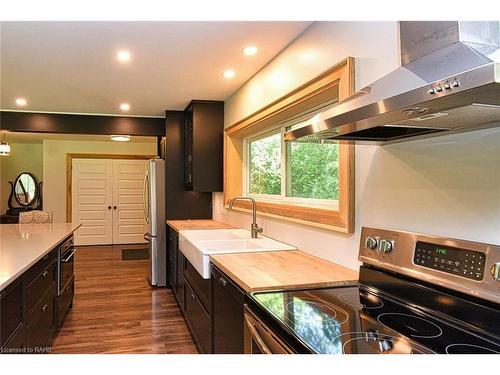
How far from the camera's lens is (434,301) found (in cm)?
129

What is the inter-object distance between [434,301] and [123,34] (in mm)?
2300

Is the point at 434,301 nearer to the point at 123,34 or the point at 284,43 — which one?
the point at 284,43

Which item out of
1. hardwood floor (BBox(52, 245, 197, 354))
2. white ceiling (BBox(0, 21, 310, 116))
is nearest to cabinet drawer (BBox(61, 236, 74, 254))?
hardwood floor (BBox(52, 245, 197, 354))

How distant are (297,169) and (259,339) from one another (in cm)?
180

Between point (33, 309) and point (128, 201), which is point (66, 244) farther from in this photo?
point (128, 201)

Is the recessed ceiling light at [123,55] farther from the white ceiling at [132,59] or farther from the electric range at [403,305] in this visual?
the electric range at [403,305]

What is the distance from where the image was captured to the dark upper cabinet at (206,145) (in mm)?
4379

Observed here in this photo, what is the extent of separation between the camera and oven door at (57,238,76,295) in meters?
3.23

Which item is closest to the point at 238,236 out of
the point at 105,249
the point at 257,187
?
the point at 257,187

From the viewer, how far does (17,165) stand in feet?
26.8

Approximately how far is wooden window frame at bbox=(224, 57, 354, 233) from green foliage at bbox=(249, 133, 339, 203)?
161 millimetres

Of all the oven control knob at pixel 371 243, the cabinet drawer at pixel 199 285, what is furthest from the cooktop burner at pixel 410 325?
the cabinet drawer at pixel 199 285

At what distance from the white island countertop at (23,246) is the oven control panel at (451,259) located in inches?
68.4

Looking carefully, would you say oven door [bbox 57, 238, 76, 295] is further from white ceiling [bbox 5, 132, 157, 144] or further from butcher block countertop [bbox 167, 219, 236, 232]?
white ceiling [bbox 5, 132, 157, 144]
